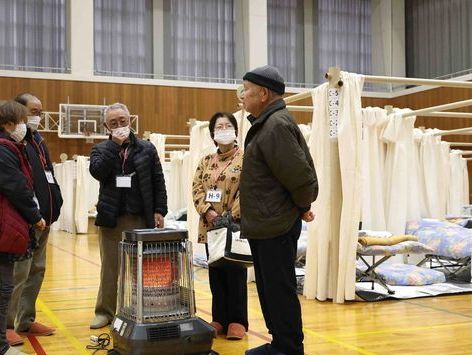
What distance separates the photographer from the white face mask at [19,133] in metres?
3.34

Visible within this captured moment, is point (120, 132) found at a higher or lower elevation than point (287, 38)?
lower

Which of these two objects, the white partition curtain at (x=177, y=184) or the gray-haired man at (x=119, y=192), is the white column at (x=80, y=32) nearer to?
the white partition curtain at (x=177, y=184)

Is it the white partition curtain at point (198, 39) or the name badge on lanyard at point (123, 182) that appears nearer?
the name badge on lanyard at point (123, 182)

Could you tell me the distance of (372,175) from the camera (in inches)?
273

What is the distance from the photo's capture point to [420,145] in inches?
328

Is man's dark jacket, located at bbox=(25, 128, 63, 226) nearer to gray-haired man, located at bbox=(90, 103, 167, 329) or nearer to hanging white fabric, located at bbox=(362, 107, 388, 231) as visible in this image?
gray-haired man, located at bbox=(90, 103, 167, 329)

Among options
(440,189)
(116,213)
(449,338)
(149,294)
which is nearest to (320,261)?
(449,338)

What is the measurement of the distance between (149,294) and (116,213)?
0.93 metres

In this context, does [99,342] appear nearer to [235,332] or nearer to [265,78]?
[235,332]

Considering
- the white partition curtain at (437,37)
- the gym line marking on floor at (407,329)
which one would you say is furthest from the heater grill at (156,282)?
the white partition curtain at (437,37)

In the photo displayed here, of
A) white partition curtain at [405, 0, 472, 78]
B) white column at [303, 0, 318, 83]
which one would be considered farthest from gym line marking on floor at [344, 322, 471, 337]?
white column at [303, 0, 318, 83]

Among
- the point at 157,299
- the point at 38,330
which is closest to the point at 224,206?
the point at 157,299

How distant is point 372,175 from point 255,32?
10.1m

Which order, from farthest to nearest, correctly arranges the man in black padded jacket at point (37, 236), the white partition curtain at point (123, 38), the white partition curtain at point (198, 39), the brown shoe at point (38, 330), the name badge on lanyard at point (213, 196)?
the white partition curtain at point (198, 39) < the white partition curtain at point (123, 38) < the brown shoe at point (38, 330) < the name badge on lanyard at point (213, 196) < the man in black padded jacket at point (37, 236)
